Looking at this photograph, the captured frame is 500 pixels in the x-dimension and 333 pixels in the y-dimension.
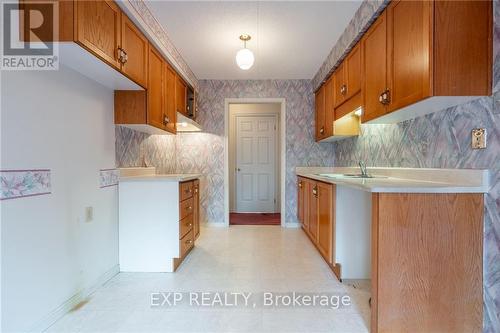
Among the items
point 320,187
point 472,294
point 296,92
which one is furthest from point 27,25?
point 296,92

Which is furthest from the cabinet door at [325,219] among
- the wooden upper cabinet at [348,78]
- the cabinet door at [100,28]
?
the cabinet door at [100,28]

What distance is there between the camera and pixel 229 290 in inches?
80.4

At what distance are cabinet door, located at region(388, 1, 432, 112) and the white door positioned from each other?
3603 mm

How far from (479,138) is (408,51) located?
638 mm

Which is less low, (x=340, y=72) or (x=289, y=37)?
(x=289, y=37)

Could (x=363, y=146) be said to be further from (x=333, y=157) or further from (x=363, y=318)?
(x=363, y=318)

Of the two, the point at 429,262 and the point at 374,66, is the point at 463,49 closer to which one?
the point at 374,66

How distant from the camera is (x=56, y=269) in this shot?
1694mm

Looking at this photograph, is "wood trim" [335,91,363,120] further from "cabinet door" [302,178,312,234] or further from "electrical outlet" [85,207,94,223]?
"electrical outlet" [85,207,94,223]

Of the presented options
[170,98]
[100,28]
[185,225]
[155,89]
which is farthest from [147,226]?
[100,28]

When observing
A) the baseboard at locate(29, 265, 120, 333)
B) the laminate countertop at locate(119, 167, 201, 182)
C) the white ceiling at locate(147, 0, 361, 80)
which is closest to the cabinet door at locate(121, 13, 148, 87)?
the white ceiling at locate(147, 0, 361, 80)

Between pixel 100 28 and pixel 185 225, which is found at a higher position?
pixel 100 28

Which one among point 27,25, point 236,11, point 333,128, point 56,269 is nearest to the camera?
point 27,25

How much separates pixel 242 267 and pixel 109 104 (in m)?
1.90
